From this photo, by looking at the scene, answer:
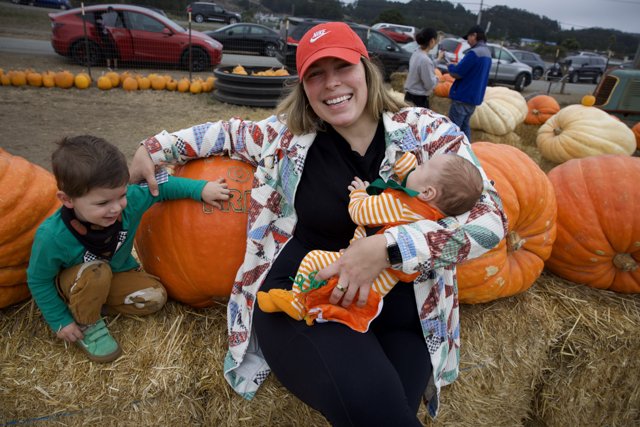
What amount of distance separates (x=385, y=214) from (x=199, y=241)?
1004 mm

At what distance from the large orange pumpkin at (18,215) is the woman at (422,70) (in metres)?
6.61

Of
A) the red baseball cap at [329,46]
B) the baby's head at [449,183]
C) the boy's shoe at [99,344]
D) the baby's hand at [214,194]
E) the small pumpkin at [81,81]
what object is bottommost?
the small pumpkin at [81,81]

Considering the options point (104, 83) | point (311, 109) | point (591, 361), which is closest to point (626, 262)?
point (591, 361)

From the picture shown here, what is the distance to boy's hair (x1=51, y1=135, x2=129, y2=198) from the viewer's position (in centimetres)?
160

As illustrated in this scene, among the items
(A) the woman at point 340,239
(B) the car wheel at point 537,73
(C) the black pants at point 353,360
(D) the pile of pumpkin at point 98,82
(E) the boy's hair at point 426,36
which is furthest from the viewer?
(B) the car wheel at point 537,73

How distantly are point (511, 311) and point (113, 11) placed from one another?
43.6 ft

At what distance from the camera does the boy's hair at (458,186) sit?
5.41ft

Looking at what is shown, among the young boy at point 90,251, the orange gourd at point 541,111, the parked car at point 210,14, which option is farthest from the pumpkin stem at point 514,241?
the parked car at point 210,14

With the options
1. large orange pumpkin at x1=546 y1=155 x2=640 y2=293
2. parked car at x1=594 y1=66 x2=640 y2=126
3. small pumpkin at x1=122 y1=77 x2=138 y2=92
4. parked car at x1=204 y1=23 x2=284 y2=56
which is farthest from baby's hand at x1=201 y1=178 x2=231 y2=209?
parked car at x1=204 y1=23 x2=284 y2=56

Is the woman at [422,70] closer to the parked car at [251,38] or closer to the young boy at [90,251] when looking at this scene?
the young boy at [90,251]

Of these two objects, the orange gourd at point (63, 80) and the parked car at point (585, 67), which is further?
the parked car at point (585, 67)

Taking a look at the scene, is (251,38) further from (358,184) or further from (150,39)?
(358,184)

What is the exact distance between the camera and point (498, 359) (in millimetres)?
2330

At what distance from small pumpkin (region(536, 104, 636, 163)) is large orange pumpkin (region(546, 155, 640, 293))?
3.60 meters
